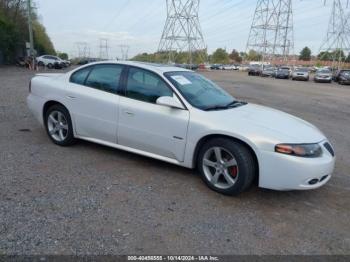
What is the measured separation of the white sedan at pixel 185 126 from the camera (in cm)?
384

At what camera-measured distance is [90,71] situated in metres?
5.44

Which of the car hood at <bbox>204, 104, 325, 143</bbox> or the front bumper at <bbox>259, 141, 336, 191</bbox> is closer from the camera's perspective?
the front bumper at <bbox>259, 141, 336, 191</bbox>

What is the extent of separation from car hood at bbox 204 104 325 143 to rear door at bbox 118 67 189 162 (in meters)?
0.53

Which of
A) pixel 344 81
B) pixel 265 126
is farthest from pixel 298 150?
pixel 344 81

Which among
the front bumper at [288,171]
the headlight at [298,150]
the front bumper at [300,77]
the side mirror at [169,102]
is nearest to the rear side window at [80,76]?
the side mirror at [169,102]

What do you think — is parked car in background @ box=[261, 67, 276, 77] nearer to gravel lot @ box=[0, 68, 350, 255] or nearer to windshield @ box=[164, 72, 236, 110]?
windshield @ box=[164, 72, 236, 110]

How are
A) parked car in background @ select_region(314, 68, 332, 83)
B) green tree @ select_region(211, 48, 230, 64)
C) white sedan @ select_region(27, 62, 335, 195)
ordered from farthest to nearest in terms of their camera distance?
1. green tree @ select_region(211, 48, 230, 64)
2. parked car in background @ select_region(314, 68, 332, 83)
3. white sedan @ select_region(27, 62, 335, 195)

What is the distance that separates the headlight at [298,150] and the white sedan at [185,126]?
11 millimetres

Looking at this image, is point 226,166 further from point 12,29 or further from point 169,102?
point 12,29

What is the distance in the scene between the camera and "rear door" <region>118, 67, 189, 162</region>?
4.39 meters

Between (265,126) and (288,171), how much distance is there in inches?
23.9

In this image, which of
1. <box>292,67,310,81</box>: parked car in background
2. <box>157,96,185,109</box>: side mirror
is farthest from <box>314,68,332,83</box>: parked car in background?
<box>157,96,185,109</box>: side mirror

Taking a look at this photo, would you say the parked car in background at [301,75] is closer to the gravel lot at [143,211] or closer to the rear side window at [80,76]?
the gravel lot at [143,211]

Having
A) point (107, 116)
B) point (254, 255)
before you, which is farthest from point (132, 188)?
point (254, 255)
